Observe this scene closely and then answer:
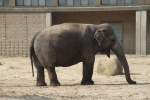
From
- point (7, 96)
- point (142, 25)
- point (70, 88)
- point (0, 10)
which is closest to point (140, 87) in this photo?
point (70, 88)

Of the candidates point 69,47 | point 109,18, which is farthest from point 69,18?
point 69,47

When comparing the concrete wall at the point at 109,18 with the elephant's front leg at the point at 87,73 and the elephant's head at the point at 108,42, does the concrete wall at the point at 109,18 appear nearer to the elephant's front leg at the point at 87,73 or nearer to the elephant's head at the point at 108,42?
the elephant's head at the point at 108,42

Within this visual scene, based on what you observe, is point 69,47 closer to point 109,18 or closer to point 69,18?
point 109,18

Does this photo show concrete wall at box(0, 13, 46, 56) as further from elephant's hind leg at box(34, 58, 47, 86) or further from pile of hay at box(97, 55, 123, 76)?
elephant's hind leg at box(34, 58, 47, 86)

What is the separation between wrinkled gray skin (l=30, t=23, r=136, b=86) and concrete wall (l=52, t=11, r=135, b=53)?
25350mm

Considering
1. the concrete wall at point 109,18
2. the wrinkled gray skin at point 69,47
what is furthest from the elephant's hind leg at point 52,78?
the concrete wall at point 109,18

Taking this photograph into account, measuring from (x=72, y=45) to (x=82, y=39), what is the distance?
0.32m

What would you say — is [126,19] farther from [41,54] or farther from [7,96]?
[7,96]

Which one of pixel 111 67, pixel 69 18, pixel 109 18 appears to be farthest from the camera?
pixel 69 18

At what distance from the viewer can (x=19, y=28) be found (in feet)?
136

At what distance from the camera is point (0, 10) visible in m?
42.5

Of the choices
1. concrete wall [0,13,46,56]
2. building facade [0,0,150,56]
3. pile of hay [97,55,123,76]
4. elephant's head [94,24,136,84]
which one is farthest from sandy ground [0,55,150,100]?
concrete wall [0,13,46,56]

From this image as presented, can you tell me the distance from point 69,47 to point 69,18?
87.3ft

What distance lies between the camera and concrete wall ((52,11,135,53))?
4303cm
